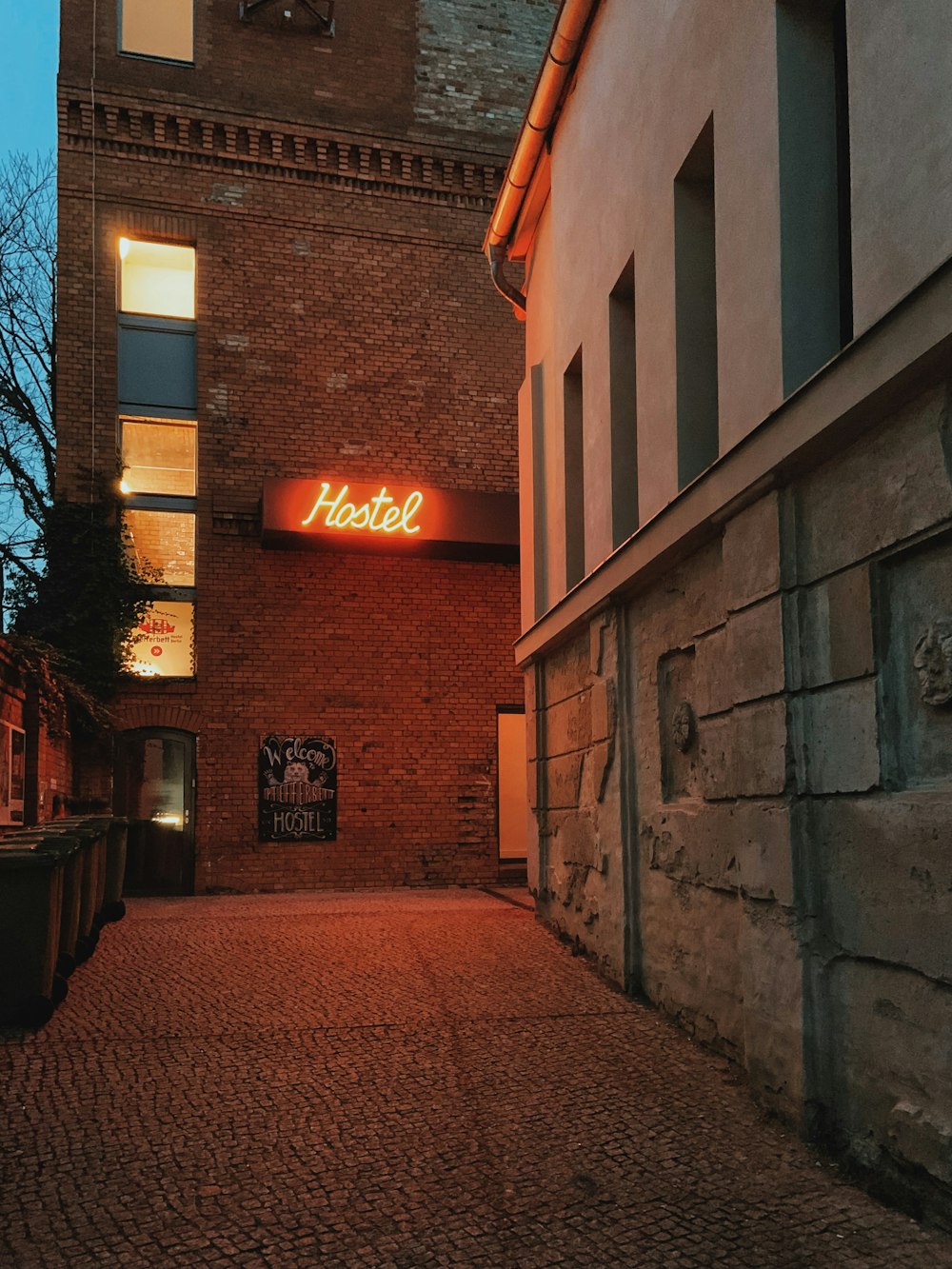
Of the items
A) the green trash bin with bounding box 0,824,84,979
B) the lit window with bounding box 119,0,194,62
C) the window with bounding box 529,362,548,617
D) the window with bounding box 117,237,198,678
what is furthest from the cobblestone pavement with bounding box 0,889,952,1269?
the lit window with bounding box 119,0,194,62

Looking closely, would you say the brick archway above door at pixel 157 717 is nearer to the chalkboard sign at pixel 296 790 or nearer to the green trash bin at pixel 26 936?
the chalkboard sign at pixel 296 790

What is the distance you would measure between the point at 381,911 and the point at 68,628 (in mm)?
5601

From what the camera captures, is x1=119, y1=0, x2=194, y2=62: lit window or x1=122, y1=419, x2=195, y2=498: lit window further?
x1=119, y1=0, x2=194, y2=62: lit window

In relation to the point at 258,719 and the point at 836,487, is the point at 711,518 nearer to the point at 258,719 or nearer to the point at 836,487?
the point at 836,487

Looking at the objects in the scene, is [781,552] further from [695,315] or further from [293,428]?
[293,428]

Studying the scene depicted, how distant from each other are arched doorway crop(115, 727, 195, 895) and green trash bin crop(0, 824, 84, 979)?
18.3 feet

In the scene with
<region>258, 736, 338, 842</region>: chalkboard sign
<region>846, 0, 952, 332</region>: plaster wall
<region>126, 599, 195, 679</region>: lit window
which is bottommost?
<region>258, 736, 338, 842</region>: chalkboard sign

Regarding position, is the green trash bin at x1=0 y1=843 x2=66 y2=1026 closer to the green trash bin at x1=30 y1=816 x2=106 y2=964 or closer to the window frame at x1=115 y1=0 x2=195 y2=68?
the green trash bin at x1=30 y1=816 x2=106 y2=964

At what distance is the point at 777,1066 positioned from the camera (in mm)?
4777

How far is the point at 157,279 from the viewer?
1495 cm

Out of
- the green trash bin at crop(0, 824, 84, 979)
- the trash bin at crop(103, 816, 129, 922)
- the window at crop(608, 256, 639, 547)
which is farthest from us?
the trash bin at crop(103, 816, 129, 922)

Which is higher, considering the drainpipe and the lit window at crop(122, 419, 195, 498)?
the drainpipe

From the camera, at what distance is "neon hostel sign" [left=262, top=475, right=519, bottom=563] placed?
45.7 ft

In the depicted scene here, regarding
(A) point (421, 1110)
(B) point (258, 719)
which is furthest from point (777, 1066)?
(B) point (258, 719)
